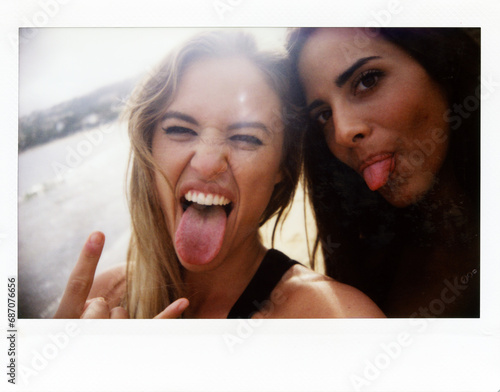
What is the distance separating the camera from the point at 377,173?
1.77 m

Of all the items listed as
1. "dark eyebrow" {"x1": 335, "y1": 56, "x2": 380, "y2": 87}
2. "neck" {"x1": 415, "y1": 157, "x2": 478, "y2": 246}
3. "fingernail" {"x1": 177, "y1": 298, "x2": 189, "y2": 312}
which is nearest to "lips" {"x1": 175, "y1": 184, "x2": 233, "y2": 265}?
"fingernail" {"x1": 177, "y1": 298, "x2": 189, "y2": 312}

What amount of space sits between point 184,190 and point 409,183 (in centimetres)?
90

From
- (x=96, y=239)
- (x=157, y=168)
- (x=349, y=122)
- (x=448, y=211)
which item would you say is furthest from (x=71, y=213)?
(x=448, y=211)

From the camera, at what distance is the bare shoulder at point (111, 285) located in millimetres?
1783

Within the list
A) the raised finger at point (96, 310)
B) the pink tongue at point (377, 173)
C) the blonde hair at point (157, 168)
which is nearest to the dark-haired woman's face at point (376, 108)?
the pink tongue at point (377, 173)

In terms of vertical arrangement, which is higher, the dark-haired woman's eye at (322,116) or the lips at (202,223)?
the dark-haired woman's eye at (322,116)

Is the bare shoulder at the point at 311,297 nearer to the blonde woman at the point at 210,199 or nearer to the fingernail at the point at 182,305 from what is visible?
the blonde woman at the point at 210,199

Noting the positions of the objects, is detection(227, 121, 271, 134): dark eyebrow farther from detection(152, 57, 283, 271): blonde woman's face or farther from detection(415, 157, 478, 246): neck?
→ detection(415, 157, 478, 246): neck

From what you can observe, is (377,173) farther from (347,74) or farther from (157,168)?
(157,168)

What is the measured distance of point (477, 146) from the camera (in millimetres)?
1829
